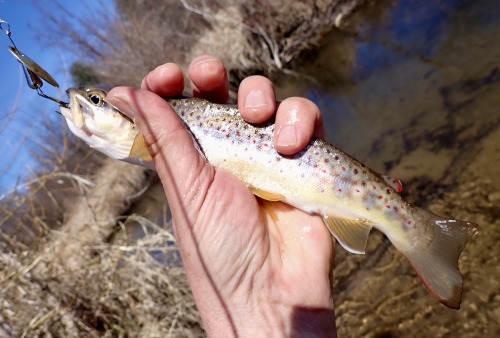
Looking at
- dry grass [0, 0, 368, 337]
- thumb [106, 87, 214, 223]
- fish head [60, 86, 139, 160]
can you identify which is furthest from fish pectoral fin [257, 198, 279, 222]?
dry grass [0, 0, 368, 337]

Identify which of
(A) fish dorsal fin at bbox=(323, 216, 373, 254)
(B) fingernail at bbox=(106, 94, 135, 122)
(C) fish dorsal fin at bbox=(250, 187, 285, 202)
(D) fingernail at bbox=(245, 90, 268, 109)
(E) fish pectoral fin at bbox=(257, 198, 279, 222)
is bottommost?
(A) fish dorsal fin at bbox=(323, 216, 373, 254)

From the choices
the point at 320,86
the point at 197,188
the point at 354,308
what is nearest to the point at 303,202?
the point at 197,188

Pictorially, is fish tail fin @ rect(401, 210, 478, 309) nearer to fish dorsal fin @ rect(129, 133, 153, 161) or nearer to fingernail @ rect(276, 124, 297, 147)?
fingernail @ rect(276, 124, 297, 147)

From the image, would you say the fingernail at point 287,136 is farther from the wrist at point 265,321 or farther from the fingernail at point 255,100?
the wrist at point 265,321

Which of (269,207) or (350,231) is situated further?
(269,207)

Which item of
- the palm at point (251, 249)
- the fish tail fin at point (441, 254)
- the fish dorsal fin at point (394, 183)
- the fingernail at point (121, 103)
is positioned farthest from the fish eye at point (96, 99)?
the fish tail fin at point (441, 254)

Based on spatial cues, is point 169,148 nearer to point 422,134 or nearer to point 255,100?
point 255,100

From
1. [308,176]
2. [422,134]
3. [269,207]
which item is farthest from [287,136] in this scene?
[422,134]
